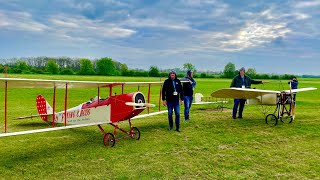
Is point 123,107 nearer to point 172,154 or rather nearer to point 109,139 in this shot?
point 109,139

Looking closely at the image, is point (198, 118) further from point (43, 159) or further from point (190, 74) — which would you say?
point (43, 159)

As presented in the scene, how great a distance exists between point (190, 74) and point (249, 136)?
3.72 m

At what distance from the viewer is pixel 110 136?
25.0 ft

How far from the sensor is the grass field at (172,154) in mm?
5602

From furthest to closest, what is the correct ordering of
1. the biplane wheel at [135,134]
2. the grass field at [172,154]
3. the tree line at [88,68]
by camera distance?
1. the tree line at [88,68]
2. the biplane wheel at [135,134]
3. the grass field at [172,154]

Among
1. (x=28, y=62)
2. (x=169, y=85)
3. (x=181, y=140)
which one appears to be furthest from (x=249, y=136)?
(x=28, y=62)

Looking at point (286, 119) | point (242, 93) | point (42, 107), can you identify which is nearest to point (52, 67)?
point (42, 107)

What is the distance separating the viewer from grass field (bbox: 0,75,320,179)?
18.4 feet

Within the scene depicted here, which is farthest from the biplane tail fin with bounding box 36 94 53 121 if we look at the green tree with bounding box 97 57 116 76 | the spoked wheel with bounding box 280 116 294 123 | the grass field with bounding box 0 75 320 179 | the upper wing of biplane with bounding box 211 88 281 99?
the green tree with bounding box 97 57 116 76

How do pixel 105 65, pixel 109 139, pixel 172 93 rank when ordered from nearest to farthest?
pixel 109 139, pixel 172 93, pixel 105 65

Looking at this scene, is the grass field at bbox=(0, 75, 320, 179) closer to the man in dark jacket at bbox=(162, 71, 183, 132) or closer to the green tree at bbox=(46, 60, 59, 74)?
the man in dark jacket at bbox=(162, 71, 183, 132)

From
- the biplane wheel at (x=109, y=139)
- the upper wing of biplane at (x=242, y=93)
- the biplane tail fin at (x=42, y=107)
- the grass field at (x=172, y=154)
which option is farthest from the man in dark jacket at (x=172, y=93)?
the biplane tail fin at (x=42, y=107)

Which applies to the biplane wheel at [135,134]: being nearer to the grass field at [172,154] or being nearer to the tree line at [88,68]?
the grass field at [172,154]

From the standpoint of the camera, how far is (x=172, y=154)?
6.85m
